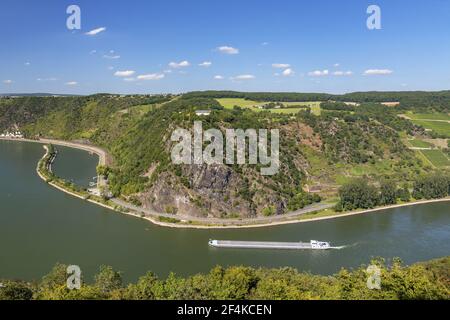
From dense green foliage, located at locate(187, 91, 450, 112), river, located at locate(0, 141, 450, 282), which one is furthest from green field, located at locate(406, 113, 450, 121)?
river, located at locate(0, 141, 450, 282)

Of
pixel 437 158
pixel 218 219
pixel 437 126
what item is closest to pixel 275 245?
pixel 218 219

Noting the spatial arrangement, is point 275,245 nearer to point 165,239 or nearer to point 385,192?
point 165,239

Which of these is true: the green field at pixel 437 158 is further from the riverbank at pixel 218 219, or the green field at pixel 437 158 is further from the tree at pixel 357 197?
the tree at pixel 357 197

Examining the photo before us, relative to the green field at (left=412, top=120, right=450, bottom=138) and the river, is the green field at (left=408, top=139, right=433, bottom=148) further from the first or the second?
the river

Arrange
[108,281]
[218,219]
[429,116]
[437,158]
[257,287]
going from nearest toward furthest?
[257,287] < [108,281] < [218,219] < [437,158] < [429,116]

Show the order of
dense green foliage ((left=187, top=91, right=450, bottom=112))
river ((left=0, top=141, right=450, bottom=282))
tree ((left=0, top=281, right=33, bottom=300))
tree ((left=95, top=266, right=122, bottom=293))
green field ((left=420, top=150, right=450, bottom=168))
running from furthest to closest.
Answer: dense green foliage ((left=187, top=91, right=450, bottom=112))
green field ((left=420, top=150, right=450, bottom=168))
river ((left=0, top=141, right=450, bottom=282))
tree ((left=95, top=266, right=122, bottom=293))
tree ((left=0, top=281, right=33, bottom=300))
